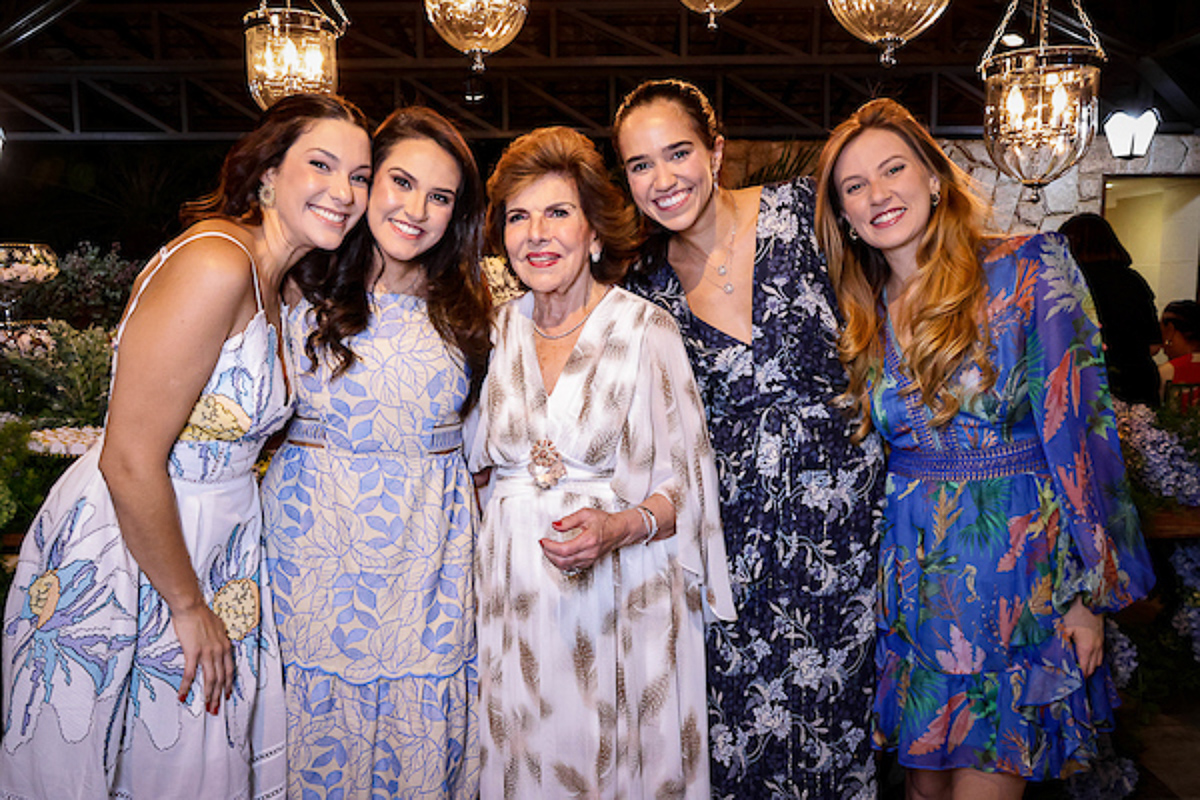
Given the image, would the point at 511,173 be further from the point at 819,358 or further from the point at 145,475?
the point at 145,475

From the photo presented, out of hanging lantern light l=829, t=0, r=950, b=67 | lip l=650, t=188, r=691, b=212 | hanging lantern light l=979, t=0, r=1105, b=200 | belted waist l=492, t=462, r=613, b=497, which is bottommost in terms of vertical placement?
belted waist l=492, t=462, r=613, b=497

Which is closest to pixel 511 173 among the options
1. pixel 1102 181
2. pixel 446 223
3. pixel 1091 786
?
pixel 446 223

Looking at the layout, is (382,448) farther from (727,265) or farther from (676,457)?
(727,265)

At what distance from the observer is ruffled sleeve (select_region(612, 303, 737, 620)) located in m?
2.16

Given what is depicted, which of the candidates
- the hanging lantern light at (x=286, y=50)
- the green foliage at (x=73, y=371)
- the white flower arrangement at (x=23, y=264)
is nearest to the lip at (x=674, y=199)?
the green foliage at (x=73, y=371)

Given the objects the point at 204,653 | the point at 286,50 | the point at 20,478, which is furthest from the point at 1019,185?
the point at 204,653

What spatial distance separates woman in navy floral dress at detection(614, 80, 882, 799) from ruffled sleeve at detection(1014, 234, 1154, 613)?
448 millimetres

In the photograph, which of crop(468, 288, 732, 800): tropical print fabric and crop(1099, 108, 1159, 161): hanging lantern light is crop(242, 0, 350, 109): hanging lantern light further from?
crop(1099, 108, 1159, 161): hanging lantern light

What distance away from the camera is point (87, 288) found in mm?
4824

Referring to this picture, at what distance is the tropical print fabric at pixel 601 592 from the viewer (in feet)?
6.96

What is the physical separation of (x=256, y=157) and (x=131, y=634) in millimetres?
1088

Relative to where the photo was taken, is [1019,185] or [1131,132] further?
[1019,185]

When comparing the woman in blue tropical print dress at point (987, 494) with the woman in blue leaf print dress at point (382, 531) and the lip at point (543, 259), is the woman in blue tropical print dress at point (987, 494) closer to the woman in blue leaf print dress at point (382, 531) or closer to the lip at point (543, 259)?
the lip at point (543, 259)

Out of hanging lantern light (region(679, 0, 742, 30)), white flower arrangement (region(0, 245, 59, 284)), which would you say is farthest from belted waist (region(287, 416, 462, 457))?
white flower arrangement (region(0, 245, 59, 284))
